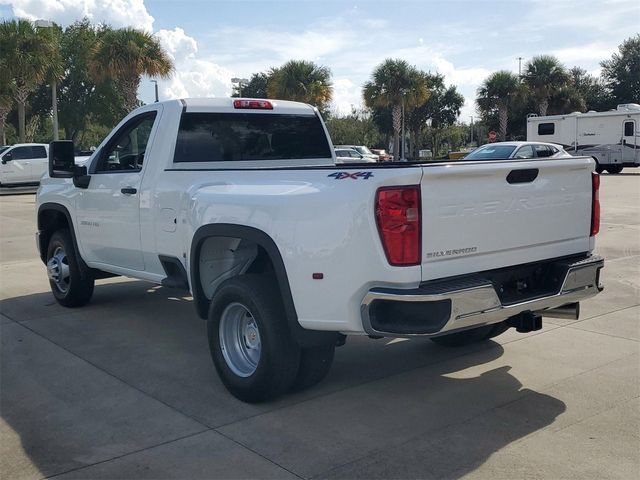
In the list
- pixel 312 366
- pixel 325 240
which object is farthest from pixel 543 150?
pixel 325 240

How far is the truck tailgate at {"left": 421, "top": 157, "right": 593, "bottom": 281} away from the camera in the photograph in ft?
13.0

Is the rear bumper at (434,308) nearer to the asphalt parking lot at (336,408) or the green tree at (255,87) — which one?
the asphalt parking lot at (336,408)

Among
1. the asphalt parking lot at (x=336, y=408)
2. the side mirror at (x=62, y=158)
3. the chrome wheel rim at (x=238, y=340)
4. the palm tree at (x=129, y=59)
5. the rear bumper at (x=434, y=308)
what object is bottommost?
the asphalt parking lot at (x=336, y=408)

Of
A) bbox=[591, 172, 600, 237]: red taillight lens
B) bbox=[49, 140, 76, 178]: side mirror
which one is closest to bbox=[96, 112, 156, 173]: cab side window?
bbox=[49, 140, 76, 178]: side mirror

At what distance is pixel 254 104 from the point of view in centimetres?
646

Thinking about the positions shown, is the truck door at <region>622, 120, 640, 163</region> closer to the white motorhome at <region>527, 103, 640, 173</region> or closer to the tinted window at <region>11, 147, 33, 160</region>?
the white motorhome at <region>527, 103, 640, 173</region>

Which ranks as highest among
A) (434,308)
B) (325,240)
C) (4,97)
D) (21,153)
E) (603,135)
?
(4,97)

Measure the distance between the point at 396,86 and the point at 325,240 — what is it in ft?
128

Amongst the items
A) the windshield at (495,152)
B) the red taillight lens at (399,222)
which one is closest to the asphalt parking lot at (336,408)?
the red taillight lens at (399,222)

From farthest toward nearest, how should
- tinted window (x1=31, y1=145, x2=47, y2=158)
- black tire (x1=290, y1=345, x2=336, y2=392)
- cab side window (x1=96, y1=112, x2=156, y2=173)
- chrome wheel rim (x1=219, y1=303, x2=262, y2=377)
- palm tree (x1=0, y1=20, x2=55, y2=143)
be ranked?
palm tree (x1=0, y1=20, x2=55, y2=143), tinted window (x1=31, y1=145, x2=47, y2=158), cab side window (x1=96, y1=112, x2=156, y2=173), chrome wheel rim (x1=219, y1=303, x2=262, y2=377), black tire (x1=290, y1=345, x2=336, y2=392)

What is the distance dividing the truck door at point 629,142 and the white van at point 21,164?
25.0m

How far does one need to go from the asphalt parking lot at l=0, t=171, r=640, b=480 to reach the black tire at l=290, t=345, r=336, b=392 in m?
0.12

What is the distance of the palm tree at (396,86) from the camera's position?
41.4 metres

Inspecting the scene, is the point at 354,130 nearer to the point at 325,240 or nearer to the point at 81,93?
the point at 81,93
